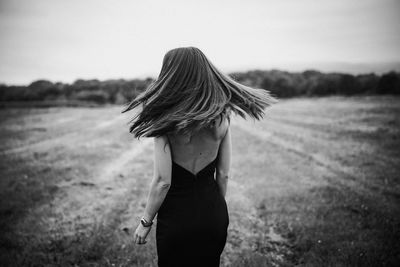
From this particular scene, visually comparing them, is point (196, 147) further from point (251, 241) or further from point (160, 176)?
point (251, 241)

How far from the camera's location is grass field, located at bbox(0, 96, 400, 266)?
4.52 metres

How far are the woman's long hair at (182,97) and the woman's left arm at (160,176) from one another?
137mm

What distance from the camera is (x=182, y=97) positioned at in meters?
2.05

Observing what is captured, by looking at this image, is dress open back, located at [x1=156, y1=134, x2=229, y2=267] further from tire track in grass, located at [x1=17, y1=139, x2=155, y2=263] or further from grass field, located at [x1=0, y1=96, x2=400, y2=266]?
tire track in grass, located at [x1=17, y1=139, x2=155, y2=263]

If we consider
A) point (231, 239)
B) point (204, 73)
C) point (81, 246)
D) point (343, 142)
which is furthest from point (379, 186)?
point (81, 246)

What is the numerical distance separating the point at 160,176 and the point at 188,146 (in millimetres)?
411

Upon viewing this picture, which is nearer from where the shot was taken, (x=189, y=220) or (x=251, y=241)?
(x=189, y=220)

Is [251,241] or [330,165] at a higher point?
[330,165]

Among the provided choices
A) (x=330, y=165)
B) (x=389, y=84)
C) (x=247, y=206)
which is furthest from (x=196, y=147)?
(x=389, y=84)

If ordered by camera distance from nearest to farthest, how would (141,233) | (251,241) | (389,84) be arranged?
(141,233) < (251,241) < (389,84)

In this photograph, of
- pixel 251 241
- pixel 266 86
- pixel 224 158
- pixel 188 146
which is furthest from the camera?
pixel 266 86

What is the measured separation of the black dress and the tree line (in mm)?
56648

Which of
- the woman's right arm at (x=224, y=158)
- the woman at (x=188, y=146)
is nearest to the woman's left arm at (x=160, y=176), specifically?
the woman at (x=188, y=146)

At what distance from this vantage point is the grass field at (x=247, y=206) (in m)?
4.52
